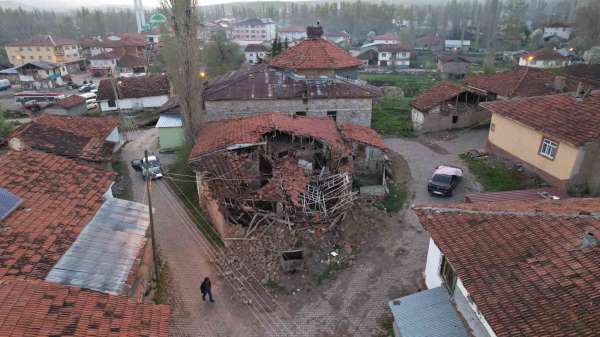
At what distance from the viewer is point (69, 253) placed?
10492 mm

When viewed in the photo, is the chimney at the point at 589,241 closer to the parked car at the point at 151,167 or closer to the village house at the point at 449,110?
the village house at the point at 449,110

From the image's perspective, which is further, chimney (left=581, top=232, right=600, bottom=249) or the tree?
the tree

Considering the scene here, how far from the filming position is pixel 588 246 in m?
8.78

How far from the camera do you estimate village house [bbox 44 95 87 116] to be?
1405 inches

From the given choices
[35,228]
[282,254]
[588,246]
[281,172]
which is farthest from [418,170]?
[35,228]

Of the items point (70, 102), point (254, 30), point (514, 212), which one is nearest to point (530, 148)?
point (514, 212)

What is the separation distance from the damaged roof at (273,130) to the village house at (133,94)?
2148 cm

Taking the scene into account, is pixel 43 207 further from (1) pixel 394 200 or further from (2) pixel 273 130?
(1) pixel 394 200

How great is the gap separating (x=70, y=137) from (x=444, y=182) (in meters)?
20.1

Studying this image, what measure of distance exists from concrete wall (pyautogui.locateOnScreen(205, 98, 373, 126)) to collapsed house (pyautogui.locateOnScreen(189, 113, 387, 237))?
11.9 ft

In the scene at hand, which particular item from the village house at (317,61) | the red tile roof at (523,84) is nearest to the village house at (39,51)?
the village house at (317,61)

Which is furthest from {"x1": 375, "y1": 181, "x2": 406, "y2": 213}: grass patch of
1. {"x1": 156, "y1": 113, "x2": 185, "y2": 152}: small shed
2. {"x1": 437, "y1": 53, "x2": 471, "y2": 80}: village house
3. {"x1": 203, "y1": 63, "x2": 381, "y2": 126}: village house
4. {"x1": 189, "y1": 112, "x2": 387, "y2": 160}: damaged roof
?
{"x1": 437, "y1": 53, "x2": 471, "y2": 80}: village house

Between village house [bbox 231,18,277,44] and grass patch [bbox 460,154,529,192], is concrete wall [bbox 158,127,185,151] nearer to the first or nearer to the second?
grass patch [bbox 460,154,529,192]

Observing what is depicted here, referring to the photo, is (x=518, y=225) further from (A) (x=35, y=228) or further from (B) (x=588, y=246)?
(A) (x=35, y=228)
